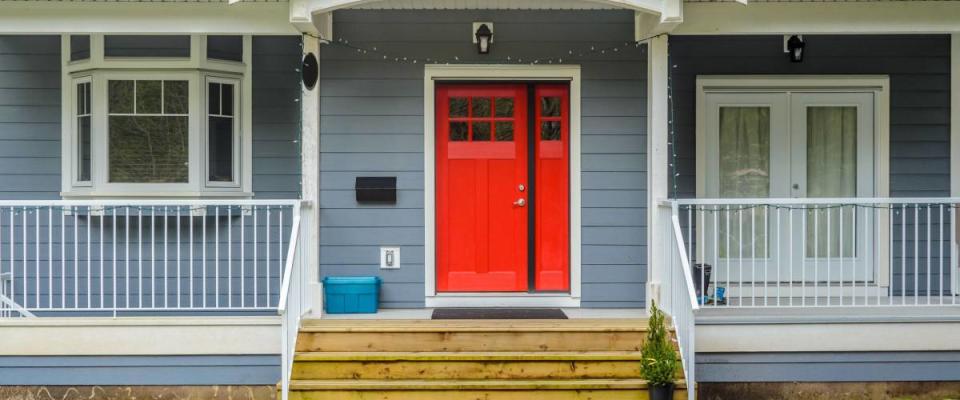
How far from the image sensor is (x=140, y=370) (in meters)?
5.10

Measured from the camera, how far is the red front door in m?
6.06

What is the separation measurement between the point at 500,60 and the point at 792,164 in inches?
91.2

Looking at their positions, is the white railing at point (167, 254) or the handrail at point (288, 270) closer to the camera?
the handrail at point (288, 270)

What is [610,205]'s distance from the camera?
5.95 meters

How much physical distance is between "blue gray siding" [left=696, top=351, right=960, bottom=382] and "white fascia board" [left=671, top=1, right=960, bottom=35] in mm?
2013

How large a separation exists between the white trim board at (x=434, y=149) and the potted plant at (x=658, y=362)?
1296 millimetres

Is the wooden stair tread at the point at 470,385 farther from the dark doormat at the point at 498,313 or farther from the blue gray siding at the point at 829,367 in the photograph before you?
the dark doormat at the point at 498,313

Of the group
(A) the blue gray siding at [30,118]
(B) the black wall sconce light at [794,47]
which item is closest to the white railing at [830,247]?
(B) the black wall sconce light at [794,47]

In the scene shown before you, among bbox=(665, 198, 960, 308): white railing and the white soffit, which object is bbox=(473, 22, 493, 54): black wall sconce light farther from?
bbox=(665, 198, 960, 308): white railing

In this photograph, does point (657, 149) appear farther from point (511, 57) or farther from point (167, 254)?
point (167, 254)

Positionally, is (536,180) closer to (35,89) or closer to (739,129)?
(739,129)

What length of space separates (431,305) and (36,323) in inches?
98.3

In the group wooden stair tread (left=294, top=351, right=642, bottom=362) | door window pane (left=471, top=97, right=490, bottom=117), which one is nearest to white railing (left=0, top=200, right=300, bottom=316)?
wooden stair tread (left=294, top=351, right=642, bottom=362)

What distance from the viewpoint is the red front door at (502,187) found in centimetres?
606
